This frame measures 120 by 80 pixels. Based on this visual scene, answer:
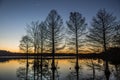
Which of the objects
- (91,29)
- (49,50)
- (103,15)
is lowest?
(49,50)

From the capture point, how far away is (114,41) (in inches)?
950

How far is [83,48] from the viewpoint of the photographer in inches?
1258

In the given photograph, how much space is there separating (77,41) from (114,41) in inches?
359

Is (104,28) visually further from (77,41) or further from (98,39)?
(77,41)

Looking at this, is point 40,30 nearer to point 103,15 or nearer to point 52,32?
point 52,32

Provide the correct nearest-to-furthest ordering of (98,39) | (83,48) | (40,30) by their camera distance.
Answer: (98,39) < (83,48) < (40,30)

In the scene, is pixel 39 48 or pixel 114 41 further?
pixel 39 48

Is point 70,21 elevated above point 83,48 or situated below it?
above

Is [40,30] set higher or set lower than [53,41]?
higher

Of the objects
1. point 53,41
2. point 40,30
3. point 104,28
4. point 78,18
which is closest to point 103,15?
point 104,28

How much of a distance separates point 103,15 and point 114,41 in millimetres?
3437

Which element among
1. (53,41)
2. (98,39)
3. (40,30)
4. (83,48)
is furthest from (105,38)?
(40,30)

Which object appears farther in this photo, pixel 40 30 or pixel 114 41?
pixel 40 30

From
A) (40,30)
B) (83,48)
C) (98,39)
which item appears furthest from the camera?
(40,30)
